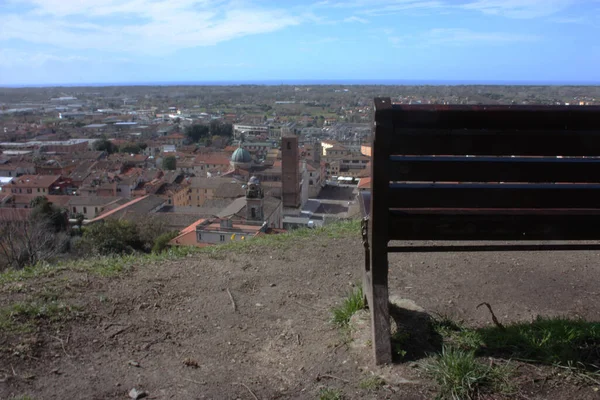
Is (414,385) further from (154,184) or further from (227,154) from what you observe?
(227,154)

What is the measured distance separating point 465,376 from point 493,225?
63 cm

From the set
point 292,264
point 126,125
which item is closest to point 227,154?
point 126,125

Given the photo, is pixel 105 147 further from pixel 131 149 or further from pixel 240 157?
pixel 240 157

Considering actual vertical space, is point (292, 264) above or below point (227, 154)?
above

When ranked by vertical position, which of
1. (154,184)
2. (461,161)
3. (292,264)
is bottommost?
(154,184)

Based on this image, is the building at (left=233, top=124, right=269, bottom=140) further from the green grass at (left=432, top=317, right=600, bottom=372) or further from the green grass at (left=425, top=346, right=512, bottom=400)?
the green grass at (left=425, top=346, right=512, bottom=400)

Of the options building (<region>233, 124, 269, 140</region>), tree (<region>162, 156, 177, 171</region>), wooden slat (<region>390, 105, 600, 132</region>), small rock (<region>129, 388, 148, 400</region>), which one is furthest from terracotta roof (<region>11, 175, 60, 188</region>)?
wooden slat (<region>390, 105, 600, 132</region>)

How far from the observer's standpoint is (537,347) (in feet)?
7.21

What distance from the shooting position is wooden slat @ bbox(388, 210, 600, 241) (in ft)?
7.25

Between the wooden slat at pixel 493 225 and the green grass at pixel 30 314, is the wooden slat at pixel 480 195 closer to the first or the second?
the wooden slat at pixel 493 225

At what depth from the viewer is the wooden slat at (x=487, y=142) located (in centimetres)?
210

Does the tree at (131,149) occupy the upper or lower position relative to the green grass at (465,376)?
lower

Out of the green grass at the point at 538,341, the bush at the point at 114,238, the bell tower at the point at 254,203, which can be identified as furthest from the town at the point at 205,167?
the bush at the point at 114,238

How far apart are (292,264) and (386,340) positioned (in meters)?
1.93
